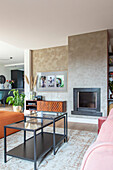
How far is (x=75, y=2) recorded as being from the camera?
2.74 metres

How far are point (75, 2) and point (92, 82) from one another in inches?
88.2

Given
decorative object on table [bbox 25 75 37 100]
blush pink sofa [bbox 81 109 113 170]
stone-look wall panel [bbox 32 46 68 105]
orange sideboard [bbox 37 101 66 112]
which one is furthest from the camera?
decorative object on table [bbox 25 75 37 100]

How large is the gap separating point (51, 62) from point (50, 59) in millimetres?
134

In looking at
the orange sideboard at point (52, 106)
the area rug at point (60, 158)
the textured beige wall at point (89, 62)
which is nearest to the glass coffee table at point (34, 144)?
the area rug at point (60, 158)

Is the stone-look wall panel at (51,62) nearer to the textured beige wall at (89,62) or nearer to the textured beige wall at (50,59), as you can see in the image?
the textured beige wall at (50,59)

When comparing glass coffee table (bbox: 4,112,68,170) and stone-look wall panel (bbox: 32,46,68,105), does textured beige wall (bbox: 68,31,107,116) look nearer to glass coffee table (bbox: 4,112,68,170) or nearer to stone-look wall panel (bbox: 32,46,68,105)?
stone-look wall panel (bbox: 32,46,68,105)

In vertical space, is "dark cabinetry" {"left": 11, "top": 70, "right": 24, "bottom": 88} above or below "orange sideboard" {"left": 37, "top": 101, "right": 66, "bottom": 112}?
above

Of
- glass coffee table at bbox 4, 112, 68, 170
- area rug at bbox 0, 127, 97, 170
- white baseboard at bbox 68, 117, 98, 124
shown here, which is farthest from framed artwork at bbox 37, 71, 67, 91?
glass coffee table at bbox 4, 112, 68, 170

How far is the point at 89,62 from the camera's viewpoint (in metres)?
4.20

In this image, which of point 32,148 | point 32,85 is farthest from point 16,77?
point 32,148

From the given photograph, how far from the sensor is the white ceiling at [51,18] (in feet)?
9.18

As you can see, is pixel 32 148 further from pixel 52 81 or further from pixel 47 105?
pixel 52 81

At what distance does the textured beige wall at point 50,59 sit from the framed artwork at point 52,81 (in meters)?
0.18

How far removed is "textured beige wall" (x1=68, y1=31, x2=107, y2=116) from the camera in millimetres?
3998
